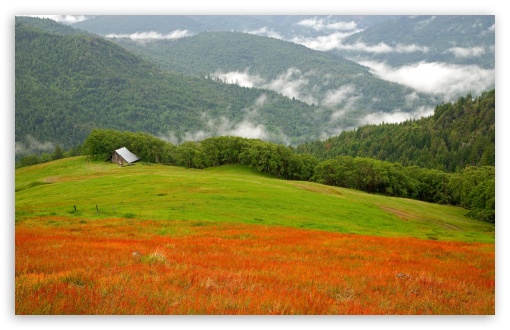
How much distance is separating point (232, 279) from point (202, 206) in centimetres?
2205

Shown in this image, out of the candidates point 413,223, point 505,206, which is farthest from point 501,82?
point 413,223

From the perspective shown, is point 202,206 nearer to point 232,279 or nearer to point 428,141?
point 232,279

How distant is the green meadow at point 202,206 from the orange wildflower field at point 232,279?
18.2ft

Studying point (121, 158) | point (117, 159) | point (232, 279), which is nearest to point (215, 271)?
point (232, 279)

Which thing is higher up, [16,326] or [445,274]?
[445,274]

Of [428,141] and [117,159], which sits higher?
[428,141]

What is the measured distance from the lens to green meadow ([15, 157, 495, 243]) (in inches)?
776

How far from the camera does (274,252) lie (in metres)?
12.4

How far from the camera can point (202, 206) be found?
3014 cm

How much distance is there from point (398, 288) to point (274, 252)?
4.68 meters

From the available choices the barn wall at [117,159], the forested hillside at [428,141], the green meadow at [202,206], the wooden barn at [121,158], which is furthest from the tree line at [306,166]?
the forested hillside at [428,141]

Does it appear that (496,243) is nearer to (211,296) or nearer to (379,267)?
(379,267)

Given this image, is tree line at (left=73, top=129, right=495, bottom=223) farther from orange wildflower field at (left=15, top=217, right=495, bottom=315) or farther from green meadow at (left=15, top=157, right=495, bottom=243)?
orange wildflower field at (left=15, top=217, right=495, bottom=315)

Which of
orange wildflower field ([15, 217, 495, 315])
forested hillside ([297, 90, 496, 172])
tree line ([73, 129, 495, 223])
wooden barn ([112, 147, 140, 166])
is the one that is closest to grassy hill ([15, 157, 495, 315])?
orange wildflower field ([15, 217, 495, 315])
